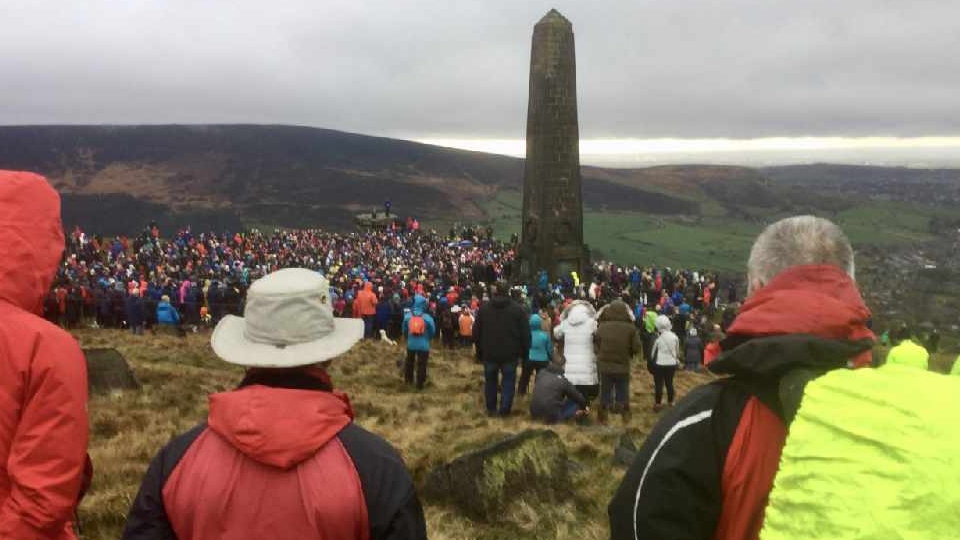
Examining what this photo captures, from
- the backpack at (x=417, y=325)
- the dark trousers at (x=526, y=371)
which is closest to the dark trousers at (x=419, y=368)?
the backpack at (x=417, y=325)

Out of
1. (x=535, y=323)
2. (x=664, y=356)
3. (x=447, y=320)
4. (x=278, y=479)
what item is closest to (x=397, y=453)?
(x=278, y=479)

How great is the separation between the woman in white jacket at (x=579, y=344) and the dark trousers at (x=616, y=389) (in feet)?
2.12

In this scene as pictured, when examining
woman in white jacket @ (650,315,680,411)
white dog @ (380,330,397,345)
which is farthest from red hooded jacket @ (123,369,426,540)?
white dog @ (380,330,397,345)

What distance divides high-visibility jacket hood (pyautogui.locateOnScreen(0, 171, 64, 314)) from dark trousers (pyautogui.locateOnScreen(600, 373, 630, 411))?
25.4 ft

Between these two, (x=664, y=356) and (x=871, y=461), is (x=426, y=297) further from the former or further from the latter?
(x=871, y=461)

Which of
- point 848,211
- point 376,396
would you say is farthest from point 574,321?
point 848,211

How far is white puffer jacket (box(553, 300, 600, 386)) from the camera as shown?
8.66 m

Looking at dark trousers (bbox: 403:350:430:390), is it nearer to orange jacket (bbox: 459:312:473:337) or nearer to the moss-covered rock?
orange jacket (bbox: 459:312:473:337)

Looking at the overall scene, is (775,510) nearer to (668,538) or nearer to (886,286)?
(668,538)

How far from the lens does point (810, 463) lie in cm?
158

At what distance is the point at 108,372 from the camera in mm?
9500

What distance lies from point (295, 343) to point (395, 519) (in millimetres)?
577

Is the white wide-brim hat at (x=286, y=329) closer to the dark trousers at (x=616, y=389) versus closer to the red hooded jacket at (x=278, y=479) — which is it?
the red hooded jacket at (x=278, y=479)

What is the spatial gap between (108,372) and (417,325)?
4.00m
